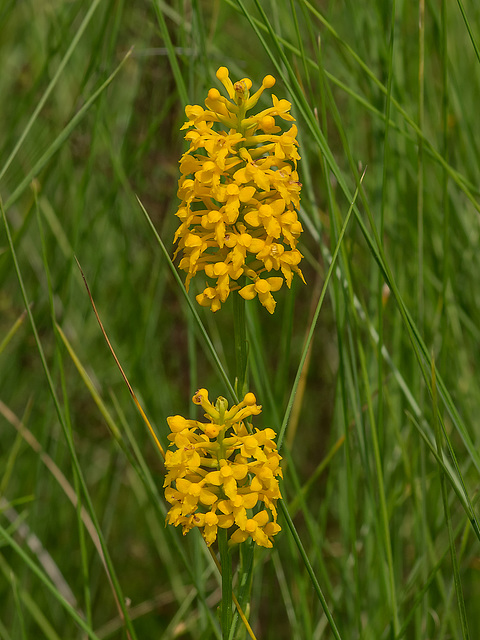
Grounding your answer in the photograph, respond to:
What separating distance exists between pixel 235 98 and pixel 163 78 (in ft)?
4.80

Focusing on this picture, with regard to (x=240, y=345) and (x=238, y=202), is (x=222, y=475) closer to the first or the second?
(x=240, y=345)

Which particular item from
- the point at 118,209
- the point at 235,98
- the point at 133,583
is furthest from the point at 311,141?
the point at 133,583

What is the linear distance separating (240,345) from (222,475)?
17 centimetres

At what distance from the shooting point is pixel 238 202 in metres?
0.85

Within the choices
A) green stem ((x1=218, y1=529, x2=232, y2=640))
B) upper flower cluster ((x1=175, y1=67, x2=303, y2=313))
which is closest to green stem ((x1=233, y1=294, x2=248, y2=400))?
upper flower cluster ((x1=175, y1=67, x2=303, y2=313))

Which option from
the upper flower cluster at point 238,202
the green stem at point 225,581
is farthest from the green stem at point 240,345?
the green stem at point 225,581

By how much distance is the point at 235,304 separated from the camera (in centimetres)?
93

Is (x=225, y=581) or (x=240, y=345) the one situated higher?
(x=240, y=345)

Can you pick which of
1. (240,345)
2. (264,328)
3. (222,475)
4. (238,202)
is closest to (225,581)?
(222,475)

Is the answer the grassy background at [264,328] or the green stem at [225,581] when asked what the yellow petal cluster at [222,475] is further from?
the grassy background at [264,328]

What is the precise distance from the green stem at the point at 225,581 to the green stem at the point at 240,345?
0.60 feet

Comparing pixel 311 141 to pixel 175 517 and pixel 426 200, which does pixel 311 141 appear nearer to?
pixel 426 200

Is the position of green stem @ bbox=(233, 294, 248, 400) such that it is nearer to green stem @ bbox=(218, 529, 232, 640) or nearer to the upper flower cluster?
the upper flower cluster

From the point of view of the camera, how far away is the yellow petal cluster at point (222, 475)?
0.83m
